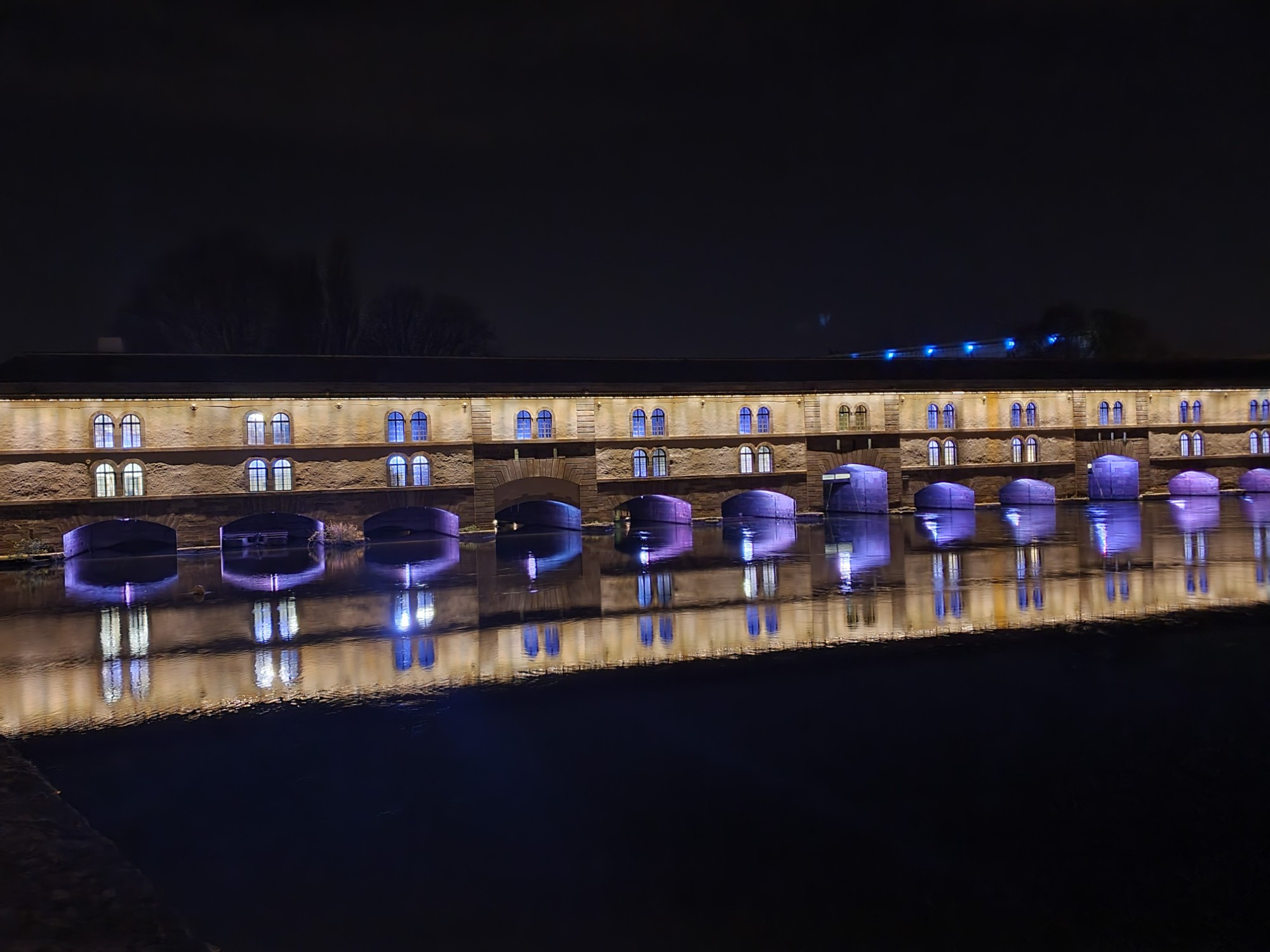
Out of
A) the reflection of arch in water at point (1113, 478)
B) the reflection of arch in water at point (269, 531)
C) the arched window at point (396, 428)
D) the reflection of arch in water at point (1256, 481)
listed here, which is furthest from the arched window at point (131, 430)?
the reflection of arch in water at point (1256, 481)

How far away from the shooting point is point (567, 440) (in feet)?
119

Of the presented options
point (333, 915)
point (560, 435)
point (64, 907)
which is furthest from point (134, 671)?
point (560, 435)

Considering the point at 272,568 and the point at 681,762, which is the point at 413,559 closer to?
the point at 272,568

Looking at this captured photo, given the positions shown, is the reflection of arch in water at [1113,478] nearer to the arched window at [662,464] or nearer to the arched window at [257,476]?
the arched window at [662,464]

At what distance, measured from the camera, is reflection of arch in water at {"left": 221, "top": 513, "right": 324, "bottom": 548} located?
35312mm

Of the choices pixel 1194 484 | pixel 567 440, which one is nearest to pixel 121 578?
pixel 567 440

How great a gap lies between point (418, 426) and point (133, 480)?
9741mm

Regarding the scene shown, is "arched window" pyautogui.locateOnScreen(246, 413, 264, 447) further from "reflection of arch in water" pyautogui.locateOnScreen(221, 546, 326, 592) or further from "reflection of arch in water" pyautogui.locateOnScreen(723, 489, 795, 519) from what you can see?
"reflection of arch in water" pyautogui.locateOnScreen(723, 489, 795, 519)

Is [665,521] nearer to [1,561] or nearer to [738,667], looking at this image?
[1,561]

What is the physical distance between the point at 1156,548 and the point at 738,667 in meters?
17.4

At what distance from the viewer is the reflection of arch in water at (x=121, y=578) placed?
2189 centimetres

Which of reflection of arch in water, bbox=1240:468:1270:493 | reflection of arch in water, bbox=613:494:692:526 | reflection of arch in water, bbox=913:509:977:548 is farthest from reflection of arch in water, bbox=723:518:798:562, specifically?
reflection of arch in water, bbox=1240:468:1270:493

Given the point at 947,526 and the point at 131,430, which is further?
the point at 947,526

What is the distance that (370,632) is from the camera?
54.3ft
